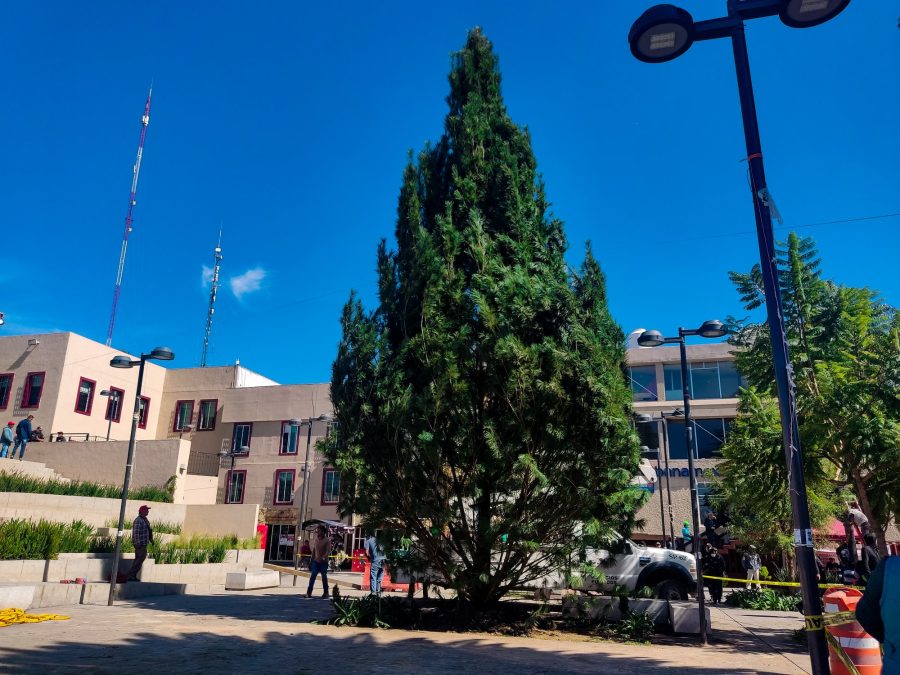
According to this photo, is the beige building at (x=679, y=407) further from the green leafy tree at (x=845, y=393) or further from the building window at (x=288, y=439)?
the green leafy tree at (x=845, y=393)

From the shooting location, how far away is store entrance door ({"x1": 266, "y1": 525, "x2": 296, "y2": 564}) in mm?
38094

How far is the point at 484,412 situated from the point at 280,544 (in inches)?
1202

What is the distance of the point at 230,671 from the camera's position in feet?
25.5

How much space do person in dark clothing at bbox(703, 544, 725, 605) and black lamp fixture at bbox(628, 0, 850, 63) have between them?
57.2ft

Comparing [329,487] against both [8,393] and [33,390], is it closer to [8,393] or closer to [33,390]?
[33,390]

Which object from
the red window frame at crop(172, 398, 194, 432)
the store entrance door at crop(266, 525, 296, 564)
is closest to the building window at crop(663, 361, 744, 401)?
the store entrance door at crop(266, 525, 296, 564)

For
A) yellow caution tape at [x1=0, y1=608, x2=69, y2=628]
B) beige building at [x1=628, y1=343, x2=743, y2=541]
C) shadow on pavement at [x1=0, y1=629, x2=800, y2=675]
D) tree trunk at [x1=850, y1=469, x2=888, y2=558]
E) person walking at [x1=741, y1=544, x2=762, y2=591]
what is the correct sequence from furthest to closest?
beige building at [x1=628, y1=343, x2=743, y2=541] → person walking at [x1=741, y1=544, x2=762, y2=591] → yellow caution tape at [x1=0, y1=608, x2=69, y2=628] → tree trunk at [x1=850, y1=469, x2=888, y2=558] → shadow on pavement at [x1=0, y1=629, x2=800, y2=675]

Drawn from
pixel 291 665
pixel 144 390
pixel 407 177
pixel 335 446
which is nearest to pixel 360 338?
pixel 335 446

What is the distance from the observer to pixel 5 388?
35656 millimetres

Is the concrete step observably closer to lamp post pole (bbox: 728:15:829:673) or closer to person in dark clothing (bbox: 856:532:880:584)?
lamp post pole (bbox: 728:15:829:673)

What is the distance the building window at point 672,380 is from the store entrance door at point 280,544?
77.1ft

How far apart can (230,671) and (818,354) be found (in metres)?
10.9

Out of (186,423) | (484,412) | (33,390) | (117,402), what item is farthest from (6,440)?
A: (484,412)

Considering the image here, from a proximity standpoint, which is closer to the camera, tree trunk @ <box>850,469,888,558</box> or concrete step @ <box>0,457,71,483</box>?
tree trunk @ <box>850,469,888,558</box>
